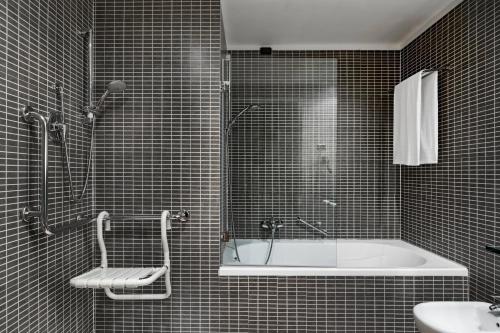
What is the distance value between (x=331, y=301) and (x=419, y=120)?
147cm

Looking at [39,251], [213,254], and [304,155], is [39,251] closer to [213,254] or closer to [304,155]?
[213,254]

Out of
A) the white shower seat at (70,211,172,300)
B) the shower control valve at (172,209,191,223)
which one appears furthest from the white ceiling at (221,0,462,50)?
the white shower seat at (70,211,172,300)

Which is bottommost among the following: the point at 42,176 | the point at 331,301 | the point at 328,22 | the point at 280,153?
the point at 331,301

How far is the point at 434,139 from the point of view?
2738 mm

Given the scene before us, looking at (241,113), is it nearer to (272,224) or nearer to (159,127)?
(159,127)

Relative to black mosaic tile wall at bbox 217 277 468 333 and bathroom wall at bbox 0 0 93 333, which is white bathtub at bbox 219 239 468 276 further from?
bathroom wall at bbox 0 0 93 333

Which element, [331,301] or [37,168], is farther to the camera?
[331,301]

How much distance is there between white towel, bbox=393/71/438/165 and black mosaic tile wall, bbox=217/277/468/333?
0.93 m

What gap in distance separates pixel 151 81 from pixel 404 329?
7.55ft

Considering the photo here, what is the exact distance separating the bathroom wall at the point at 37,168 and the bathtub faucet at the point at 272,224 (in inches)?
47.1

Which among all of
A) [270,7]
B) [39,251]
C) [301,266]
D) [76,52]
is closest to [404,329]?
[301,266]

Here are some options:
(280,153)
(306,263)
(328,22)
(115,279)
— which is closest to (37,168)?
(115,279)

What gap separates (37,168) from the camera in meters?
1.90

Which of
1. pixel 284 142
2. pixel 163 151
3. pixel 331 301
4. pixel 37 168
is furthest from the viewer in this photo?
pixel 284 142
